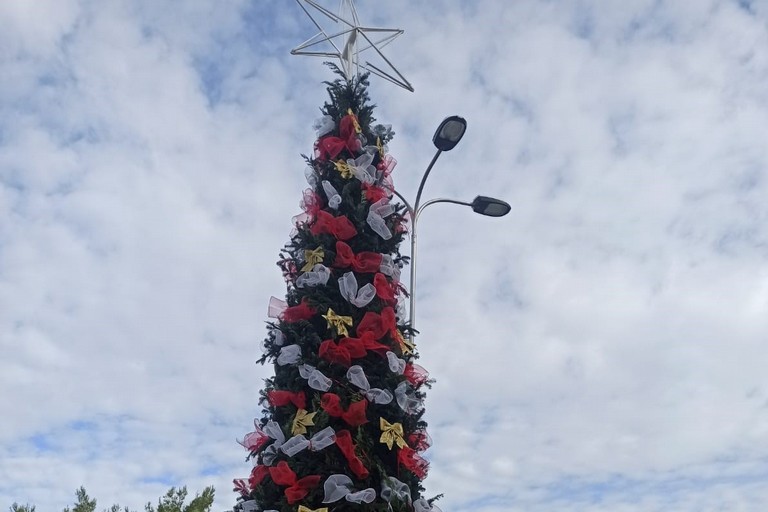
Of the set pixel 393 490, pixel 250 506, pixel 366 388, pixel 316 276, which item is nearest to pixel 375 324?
pixel 366 388

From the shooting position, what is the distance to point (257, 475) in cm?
654

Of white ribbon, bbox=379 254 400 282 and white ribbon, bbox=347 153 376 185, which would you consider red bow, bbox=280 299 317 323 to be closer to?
white ribbon, bbox=379 254 400 282

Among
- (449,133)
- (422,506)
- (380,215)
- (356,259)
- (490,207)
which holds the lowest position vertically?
(422,506)

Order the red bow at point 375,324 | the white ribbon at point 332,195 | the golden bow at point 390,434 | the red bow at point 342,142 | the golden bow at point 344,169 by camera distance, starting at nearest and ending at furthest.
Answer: the golden bow at point 390,434, the red bow at point 375,324, the white ribbon at point 332,195, the golden bow at point 344,169, the red bow at point 342,142

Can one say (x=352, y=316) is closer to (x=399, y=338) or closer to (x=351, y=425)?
(x=399, y=338)

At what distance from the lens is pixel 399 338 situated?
6.90 m

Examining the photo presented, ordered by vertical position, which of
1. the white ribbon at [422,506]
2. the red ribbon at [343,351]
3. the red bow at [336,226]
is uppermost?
the red bow at [336,226]

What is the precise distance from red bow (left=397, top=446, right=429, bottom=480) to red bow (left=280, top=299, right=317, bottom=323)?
5.17 feet

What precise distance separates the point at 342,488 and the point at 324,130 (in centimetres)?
390

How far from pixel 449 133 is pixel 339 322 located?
12.2 ft

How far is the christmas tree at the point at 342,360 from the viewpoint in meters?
6.11

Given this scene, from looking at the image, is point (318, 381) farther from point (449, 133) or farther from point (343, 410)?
point (449, 133)

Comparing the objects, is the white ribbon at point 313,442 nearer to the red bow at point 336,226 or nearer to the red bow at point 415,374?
the red bow at point 415,374

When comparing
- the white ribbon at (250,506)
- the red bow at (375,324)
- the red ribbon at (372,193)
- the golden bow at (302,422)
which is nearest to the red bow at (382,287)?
the red bow at (375,324)
